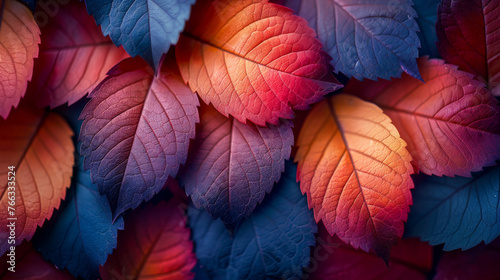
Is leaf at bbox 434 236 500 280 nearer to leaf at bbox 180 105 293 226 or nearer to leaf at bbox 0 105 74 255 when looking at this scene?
leaf at bbox 180 105 293 226

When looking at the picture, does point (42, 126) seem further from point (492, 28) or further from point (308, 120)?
point (492, 28)

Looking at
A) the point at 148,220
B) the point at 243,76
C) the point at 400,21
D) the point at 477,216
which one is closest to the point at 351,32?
the point at 400,21

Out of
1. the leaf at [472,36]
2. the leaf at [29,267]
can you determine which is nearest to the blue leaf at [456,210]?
the leaf at [472,36]

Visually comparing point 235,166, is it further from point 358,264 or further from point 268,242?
point 358,264

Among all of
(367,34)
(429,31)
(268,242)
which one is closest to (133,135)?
(268,242)

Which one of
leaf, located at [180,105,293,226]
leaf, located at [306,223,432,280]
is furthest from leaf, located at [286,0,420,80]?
leaf, located at [306,223,432,280]

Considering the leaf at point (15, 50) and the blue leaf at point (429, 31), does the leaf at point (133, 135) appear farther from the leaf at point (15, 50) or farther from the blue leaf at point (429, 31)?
the blue leaf at point (429, 31)
